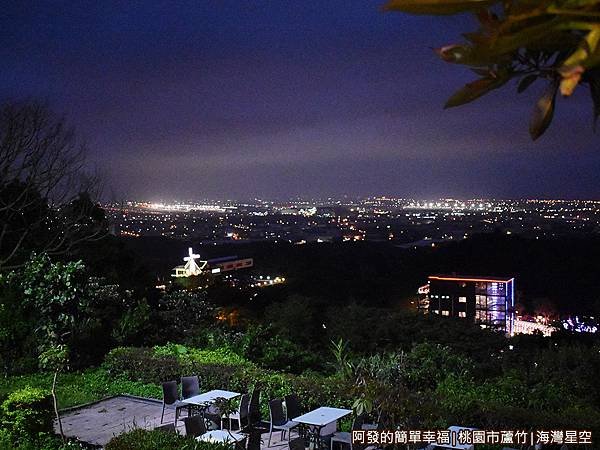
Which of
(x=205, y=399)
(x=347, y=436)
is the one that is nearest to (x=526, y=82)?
(x=347, y=436)

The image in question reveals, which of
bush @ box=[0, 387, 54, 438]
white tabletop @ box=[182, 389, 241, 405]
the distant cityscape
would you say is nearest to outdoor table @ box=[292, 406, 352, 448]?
white tabletop @ box=[182, 389, 241, 405]

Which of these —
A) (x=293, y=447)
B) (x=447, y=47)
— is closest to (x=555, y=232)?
(x=293, y=447)

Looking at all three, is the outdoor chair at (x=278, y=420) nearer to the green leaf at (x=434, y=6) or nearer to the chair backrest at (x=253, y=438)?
the chair backrest at (x=253, y=438)

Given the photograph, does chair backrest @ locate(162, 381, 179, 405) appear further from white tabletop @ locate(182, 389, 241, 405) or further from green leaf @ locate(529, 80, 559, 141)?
green leaf @ locate(529, 80, 559, 141)

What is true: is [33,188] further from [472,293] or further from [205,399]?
[472,293]

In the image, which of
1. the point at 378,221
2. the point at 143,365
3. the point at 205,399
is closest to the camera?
the point at 205,399

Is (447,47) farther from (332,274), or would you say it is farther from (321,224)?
(321,224)

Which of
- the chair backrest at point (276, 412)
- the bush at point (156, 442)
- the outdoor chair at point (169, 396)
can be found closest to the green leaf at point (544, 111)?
the bush at point (156, 442)
